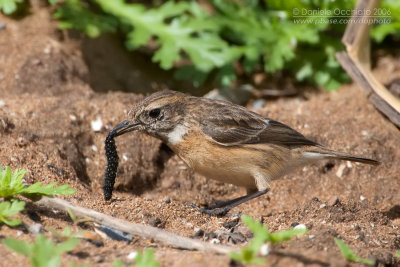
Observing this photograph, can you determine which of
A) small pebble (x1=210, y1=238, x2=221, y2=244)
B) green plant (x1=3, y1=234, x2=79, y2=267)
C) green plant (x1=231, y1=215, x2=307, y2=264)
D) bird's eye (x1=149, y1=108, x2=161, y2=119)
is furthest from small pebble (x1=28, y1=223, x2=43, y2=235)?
bird's eye (x1=149, y1=108, x2=161, y2=119)

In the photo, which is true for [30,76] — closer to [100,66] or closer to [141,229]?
[100,66]

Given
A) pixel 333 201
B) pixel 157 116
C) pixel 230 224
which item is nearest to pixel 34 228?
pixel 230 224

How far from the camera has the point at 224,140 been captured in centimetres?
625

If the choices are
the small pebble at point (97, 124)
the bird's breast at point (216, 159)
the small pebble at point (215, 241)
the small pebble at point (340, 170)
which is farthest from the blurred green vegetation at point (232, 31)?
the small pebble at point (215, 241)

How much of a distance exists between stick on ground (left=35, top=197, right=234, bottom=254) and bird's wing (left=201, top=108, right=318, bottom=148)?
1.88 meters

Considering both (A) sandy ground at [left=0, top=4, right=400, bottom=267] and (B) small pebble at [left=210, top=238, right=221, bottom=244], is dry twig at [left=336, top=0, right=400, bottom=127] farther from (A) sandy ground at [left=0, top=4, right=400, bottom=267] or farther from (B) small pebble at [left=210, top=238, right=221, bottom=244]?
(B) small pebble at [left=210, top=238, right=221, bottom=244]

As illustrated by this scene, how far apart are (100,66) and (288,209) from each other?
451cm

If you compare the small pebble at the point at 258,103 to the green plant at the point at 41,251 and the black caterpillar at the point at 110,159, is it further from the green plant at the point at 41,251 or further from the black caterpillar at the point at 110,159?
the green plant at the point at 41,251

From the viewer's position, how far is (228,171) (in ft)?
20.2

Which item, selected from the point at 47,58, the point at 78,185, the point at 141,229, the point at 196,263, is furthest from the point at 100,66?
the point at 196,263

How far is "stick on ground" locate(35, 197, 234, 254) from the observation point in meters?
4.48

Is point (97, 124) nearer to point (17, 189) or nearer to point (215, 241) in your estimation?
point (17, 189)

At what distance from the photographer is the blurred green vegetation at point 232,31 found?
873cm

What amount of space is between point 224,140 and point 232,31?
3944 mm
